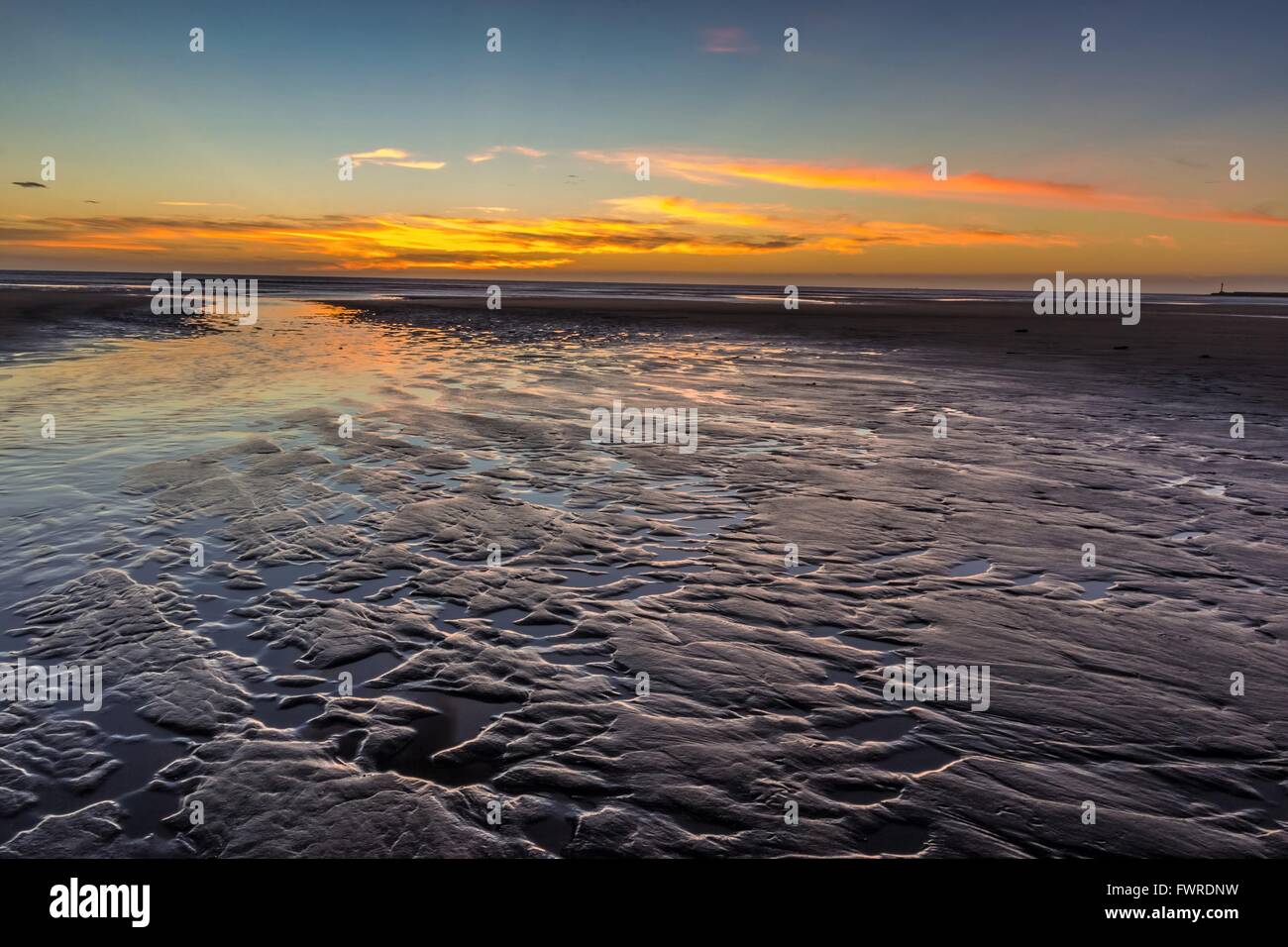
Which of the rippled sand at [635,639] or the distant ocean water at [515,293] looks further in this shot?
the distant ocean water at [515,293]

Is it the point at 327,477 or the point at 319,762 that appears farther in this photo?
the point at 327,477

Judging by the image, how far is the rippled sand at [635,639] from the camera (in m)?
3.55

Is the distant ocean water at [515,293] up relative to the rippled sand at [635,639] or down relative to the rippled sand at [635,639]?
up

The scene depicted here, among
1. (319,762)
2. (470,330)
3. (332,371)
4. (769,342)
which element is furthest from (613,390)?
(470,330)

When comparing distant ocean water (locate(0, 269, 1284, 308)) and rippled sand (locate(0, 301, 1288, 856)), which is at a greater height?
distant ocean water (locate(0, 269, 1284, 308))

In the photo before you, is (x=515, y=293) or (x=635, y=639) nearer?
(x=635, y=639)

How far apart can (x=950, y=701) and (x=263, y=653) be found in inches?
179

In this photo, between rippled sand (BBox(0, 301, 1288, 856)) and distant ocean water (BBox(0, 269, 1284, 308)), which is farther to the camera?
distant ocean water (BBox(0, 269, 1284, 308))

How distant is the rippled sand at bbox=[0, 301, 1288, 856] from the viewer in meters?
3.55

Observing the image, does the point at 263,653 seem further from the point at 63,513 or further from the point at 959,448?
the point at 959,448

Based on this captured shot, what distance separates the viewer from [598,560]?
22.6 ft

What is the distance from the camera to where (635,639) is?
5375 mm

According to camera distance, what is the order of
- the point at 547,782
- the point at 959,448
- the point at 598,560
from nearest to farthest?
the point at 547,782
the point at 598,560
the point at 959,448
